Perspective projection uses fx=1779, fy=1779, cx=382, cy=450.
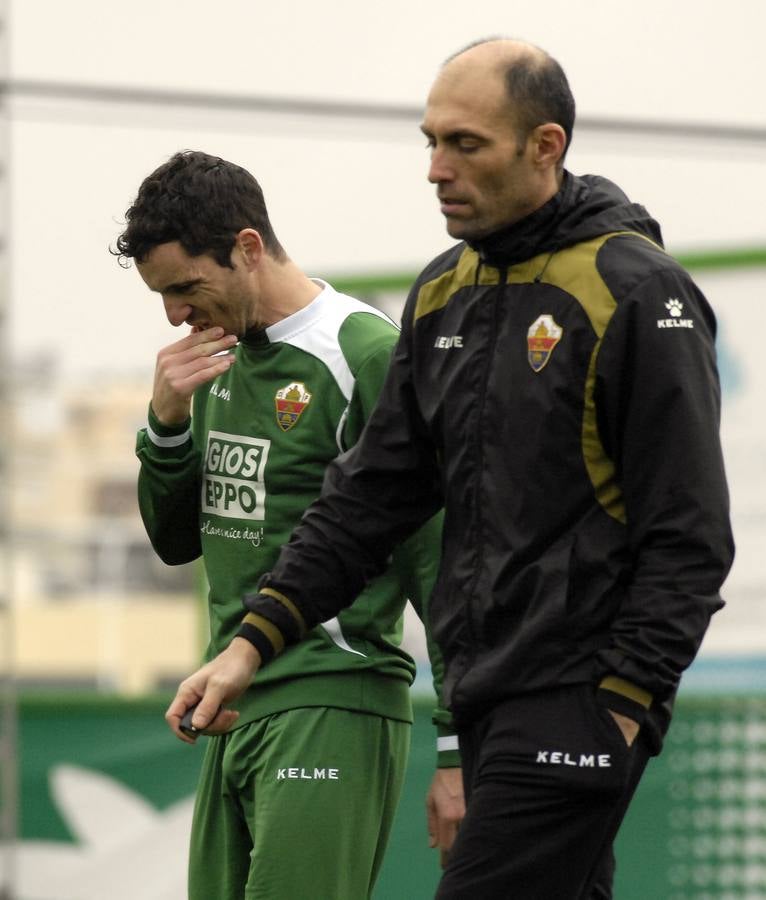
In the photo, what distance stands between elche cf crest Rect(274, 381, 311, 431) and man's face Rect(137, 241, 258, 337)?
16 centimetres

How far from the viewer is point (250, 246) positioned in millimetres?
3520

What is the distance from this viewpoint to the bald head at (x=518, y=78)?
2.81 metres

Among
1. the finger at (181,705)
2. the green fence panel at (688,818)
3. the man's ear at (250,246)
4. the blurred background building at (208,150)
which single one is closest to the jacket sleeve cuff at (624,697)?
the finger at (181,705)

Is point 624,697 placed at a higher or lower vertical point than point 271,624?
lower

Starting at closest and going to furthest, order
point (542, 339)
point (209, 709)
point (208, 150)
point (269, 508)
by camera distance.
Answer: point (542, 339), point (209, 709), point (269, 508), point (208, 150)

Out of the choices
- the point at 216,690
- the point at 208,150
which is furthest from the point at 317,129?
the point at 216,690

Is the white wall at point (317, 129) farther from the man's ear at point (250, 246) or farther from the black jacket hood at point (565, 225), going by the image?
the black jacket hood at point (565, 225)

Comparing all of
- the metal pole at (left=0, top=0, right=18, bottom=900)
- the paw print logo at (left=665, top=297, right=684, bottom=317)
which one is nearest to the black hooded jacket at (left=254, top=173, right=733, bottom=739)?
the paw print logo at (left=665, top=297, right=684, bottom=317)

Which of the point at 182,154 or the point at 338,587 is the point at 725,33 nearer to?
the point at 182,154

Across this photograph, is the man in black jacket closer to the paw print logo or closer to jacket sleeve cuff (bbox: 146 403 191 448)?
the paw print logo

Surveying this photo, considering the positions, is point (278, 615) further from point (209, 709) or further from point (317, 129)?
point (317, 129)

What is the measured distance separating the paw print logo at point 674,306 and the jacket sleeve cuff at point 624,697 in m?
0.55

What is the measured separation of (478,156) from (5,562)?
13.8 feet

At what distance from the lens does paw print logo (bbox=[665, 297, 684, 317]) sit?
2680 mm
